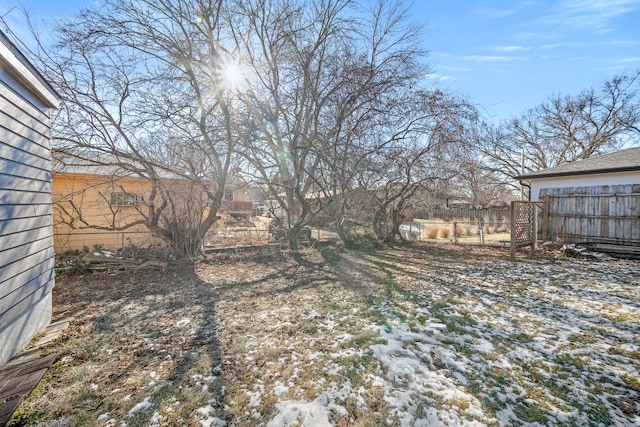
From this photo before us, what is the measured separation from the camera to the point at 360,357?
2670 mm

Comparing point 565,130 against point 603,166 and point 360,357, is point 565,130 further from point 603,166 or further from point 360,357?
point 360,357

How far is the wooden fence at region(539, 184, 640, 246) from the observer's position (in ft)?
24.3

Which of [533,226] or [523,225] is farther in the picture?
[523,225]

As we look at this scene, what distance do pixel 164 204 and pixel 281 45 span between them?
5103 millimetres

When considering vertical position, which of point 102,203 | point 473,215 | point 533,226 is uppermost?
point 102,203

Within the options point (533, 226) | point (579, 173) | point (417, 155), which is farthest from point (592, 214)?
point (417, 155)

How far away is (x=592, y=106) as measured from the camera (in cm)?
1702

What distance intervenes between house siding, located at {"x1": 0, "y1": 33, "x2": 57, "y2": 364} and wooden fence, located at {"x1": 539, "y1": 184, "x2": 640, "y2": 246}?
1177 centimetres

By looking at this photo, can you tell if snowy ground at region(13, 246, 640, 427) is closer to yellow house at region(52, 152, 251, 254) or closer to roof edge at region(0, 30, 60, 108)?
roof edge at region(0, 30, 60, 108)

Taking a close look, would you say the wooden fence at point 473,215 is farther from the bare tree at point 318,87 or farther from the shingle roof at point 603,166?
the bare tree at point 318,87

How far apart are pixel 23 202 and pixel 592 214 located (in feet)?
39.5

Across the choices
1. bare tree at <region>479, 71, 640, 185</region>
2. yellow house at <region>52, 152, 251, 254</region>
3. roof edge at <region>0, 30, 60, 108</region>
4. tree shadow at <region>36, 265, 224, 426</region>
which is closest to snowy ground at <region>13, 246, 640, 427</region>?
tree shadow at <region>36, 265, 224, 426</region>

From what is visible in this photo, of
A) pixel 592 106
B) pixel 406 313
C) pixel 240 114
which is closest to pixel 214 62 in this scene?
pixel 240 114

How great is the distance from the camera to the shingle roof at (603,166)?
757 centimetres
